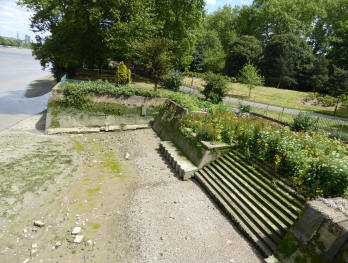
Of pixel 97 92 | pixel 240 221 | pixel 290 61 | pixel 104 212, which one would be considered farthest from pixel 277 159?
pixel 290 61

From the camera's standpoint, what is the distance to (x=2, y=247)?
5742 millimetres

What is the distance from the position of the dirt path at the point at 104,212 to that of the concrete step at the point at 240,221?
0.25 m

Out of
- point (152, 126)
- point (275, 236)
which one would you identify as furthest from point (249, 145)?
point (152, 126)

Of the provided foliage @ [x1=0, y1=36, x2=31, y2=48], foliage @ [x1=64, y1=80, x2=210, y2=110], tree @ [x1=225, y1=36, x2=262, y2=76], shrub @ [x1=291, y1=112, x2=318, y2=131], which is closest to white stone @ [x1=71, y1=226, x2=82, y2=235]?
foliage @ [x1=64, y1=80, x2=210, y2=110]

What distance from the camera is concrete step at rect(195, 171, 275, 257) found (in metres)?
6.02

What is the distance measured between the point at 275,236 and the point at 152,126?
12253mm

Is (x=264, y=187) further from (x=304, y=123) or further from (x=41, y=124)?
(x=41, y=124)

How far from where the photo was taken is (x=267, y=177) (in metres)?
7.94

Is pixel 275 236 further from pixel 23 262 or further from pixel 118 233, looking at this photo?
pixel 23 262

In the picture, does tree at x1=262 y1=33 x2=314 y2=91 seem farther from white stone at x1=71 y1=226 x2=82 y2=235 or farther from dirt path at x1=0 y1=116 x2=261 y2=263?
white stone at x1=71 y1=226 x2=82 y2=235

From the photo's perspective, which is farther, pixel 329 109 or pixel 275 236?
pixel 329 109

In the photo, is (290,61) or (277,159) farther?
(290,61)

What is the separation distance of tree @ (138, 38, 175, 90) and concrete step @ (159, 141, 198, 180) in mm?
9799

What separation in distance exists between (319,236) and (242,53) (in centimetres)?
4513
